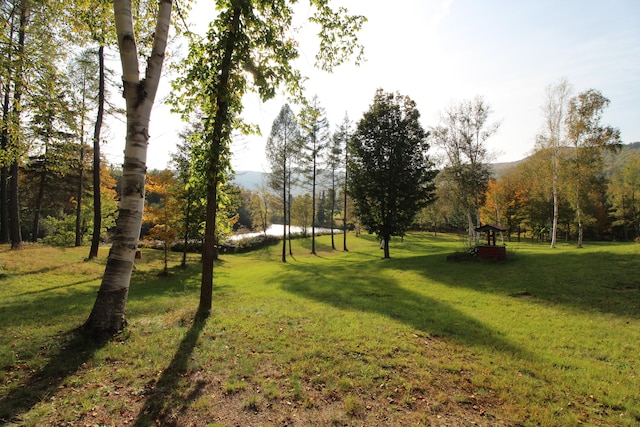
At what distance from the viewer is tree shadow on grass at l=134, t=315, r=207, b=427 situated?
342 centimetres

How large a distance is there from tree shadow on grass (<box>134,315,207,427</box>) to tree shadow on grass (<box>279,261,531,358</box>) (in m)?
5.57

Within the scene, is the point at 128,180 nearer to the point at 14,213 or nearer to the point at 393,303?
the point at 393,303

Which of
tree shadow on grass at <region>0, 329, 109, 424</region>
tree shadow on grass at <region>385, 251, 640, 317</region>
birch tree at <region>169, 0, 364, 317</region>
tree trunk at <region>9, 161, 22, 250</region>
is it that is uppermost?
birch tree at <region>169, 0, 364, 317</region>

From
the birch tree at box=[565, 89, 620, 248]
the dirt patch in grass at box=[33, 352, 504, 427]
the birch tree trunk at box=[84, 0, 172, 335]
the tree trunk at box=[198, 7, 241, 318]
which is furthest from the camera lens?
the birch tree at box=[565, 89, 620, 248]

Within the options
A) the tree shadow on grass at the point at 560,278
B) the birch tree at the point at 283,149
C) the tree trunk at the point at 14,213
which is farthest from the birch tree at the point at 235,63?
the birch tree at the point at 283,149

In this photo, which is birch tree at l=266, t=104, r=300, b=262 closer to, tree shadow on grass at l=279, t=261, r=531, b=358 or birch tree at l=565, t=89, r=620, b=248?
tree shadow on grass at l=279, t=261, r=531, b=358

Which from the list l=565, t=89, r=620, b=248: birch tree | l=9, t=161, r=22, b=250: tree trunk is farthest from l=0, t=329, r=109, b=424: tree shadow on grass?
l=565, t=89, r=620, b=248: birch tree

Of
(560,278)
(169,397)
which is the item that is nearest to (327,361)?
(169,397)

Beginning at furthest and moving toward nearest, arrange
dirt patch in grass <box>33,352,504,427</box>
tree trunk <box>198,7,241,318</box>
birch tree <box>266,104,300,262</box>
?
1. birch tree <box>266,104,300,262</box>
2. tree trunk <box>198,7,241,318</box>
3. dirt patch in grass <box>33,352,504,427</box>

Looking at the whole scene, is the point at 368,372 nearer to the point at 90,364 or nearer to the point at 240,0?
the point at 90,364

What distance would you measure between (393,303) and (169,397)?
8169 millimetres

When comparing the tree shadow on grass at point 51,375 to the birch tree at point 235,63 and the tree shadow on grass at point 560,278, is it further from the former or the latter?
the tree shadow on grass at point 560,278

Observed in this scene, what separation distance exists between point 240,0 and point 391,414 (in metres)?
7.89

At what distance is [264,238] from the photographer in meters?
42.0
